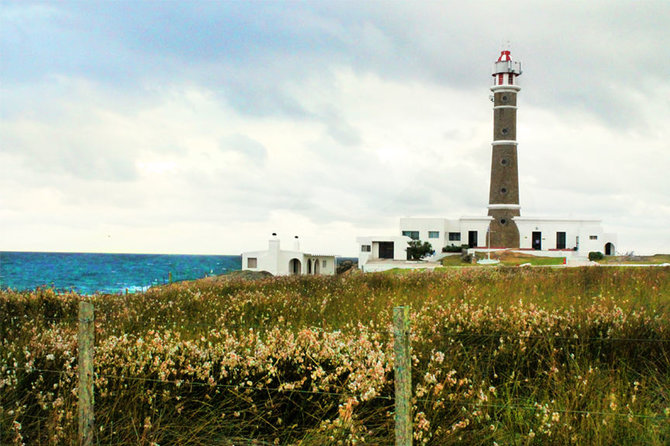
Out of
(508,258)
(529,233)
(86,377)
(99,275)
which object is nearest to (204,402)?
(86,377)

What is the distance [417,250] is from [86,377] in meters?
51.0

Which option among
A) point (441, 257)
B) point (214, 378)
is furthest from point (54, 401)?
point (441, 257)

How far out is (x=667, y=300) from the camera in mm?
11414

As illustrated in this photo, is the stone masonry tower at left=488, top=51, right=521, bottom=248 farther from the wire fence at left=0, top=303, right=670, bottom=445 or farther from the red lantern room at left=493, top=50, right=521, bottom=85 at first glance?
the wire fence at left=0, top=303, right=670, bottom=445

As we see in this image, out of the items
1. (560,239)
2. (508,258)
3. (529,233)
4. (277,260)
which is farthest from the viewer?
(560,239)

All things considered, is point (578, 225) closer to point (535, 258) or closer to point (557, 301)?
point (535, 258)

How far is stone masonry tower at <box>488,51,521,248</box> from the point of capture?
54469mm

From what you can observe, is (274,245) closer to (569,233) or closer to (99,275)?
(569,233)

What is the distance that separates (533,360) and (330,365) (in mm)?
2475

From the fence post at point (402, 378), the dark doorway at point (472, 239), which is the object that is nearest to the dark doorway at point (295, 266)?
the dark doorway at point (472, 239)

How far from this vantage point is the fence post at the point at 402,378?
16.5 feet

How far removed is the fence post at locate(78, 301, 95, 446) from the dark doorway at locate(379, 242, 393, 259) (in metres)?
51.5

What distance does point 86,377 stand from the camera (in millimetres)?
5797

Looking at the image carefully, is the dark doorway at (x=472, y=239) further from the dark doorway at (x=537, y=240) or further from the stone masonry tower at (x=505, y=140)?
the dark doorway at (x=537, y=240)
